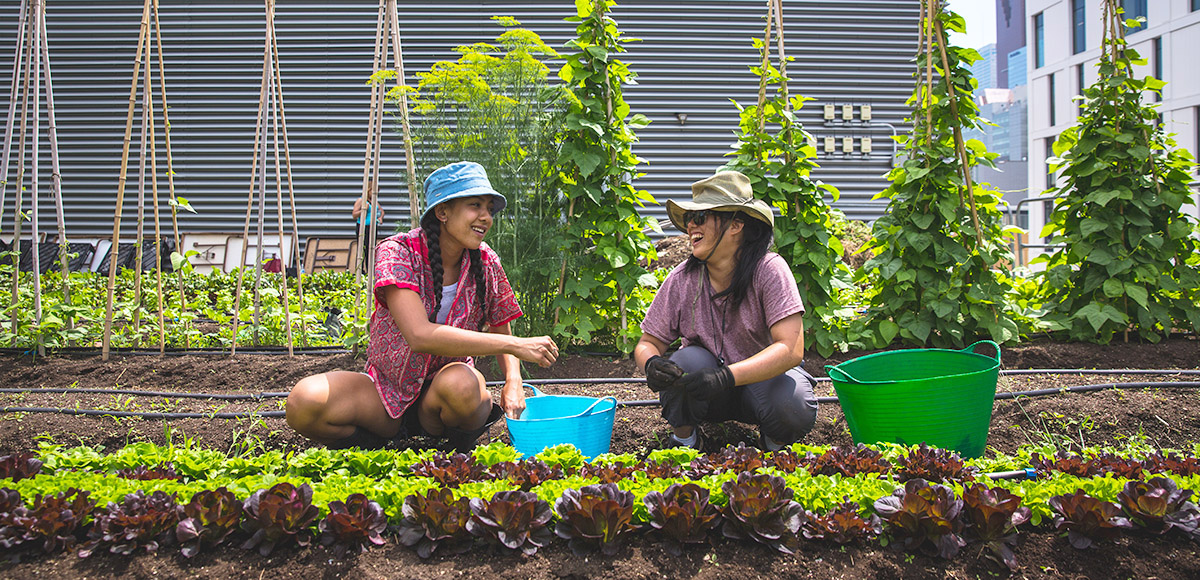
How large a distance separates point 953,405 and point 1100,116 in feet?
9.65

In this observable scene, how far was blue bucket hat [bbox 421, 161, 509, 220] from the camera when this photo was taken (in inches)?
91.7

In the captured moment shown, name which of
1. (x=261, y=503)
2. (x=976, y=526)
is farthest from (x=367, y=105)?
(x=976, y=526)

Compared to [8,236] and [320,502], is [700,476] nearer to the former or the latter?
[320,502]

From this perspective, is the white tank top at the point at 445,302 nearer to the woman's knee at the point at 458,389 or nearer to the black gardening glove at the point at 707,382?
the woman's knee at the point at 458,389

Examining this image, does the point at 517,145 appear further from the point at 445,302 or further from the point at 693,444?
the point at 693,444

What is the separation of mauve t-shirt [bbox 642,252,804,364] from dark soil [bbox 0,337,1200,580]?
41 cm

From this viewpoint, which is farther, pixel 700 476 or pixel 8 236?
pixel 8 236

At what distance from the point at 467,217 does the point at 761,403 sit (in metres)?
1.21

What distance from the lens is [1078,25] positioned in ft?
76.4

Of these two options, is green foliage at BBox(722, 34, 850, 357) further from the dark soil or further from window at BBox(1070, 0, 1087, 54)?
window at BBox(1070, 0, 1087, 54)

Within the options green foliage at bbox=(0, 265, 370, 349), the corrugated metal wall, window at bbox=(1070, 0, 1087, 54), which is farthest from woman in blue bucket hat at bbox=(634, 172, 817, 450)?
window at bbox=(1070, 0, 1087, 54)

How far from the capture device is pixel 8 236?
30.6 ft

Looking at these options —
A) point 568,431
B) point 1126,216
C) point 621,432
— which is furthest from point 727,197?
point 1126,216

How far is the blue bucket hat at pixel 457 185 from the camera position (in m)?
2.33
